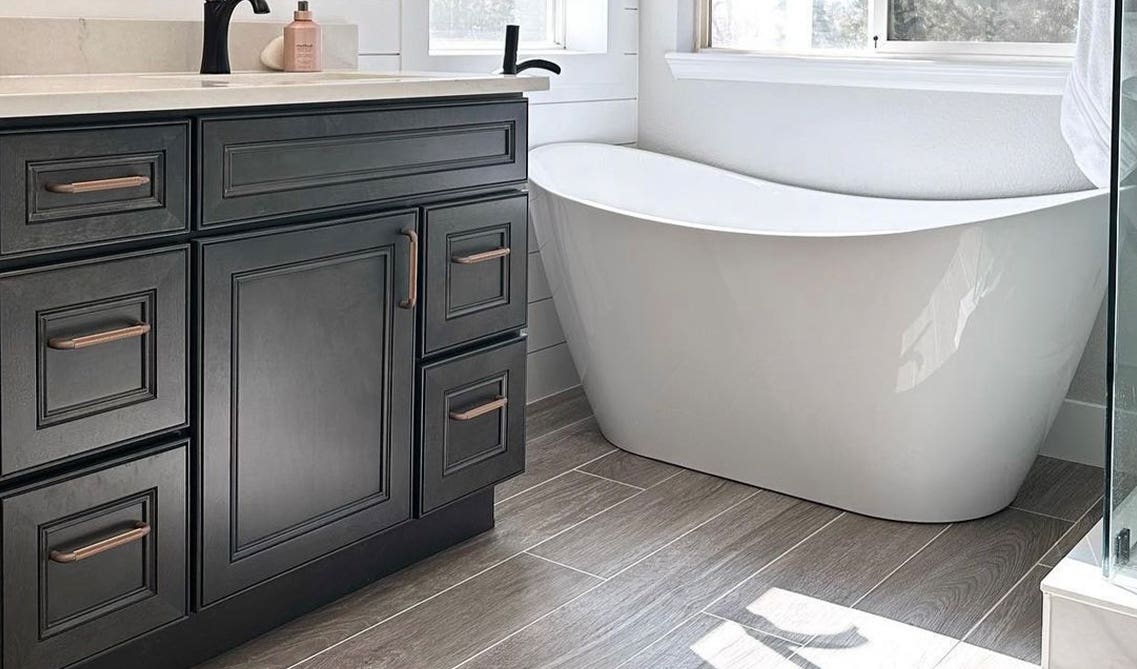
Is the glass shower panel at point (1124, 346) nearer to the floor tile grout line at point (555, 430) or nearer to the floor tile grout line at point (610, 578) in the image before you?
the floor tile grout line at point (610, 578)

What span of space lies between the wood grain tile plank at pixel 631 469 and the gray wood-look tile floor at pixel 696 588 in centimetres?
1

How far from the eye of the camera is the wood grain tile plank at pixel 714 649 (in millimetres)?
2059

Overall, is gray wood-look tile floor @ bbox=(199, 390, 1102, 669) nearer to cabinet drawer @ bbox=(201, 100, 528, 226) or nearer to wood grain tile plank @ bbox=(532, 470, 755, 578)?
wood grain tile plank @ bbox=(532, 470, 755, 578)

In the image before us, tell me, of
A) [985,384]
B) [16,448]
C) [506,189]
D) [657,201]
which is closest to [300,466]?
[16,448]

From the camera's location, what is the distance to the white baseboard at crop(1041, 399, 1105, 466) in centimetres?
306

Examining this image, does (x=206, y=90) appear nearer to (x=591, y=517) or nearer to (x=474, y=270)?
(x=474, y=270)

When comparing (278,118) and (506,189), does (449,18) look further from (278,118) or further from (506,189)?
(278,118)

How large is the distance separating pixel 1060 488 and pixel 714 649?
118 cm

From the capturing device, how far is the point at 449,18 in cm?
328

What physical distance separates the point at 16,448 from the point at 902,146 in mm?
2361

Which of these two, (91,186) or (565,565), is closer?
(91,186)

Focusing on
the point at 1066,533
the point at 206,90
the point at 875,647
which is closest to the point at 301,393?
the point at 206,90

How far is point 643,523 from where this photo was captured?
8.73 feet

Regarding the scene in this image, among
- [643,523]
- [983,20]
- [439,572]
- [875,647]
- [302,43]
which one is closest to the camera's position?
[875,647]
